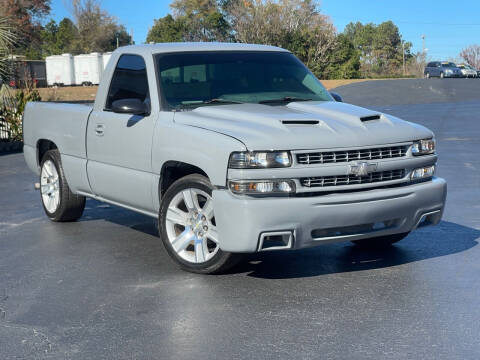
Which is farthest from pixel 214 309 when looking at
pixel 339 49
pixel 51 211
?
pixel 339 49

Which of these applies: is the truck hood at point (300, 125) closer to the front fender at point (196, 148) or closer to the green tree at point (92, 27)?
the front fender at point (196, 148)

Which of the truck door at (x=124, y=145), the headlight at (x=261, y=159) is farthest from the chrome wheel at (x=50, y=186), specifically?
the headlight at (x=261, y=159)

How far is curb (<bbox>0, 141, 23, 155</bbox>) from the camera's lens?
59.8ft

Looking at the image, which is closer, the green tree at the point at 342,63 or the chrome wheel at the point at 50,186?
the chrome wheel at the point at 50,186

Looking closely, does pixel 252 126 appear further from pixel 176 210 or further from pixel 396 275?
pixel 396 275

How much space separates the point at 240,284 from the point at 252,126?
1240 millimetres

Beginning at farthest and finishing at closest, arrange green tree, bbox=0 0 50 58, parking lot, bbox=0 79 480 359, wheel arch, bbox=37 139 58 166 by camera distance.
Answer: green tree, bbox=0 0 50 58 → wheel arch, bbox=37 139 58 166 → parking lot, bbox=0 79 480 359

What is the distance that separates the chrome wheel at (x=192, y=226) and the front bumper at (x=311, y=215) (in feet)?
1.16

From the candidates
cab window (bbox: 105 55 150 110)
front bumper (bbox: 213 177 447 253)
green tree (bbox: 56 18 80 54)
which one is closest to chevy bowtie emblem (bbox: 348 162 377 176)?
front bumper (bbox: 213 177 447 253)

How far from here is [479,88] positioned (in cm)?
4191

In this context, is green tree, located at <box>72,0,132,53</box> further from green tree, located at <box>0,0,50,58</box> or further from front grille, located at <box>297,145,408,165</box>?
front grille, located at <box>297,145,408,165</box>

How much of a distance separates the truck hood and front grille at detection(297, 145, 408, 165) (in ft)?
0.19

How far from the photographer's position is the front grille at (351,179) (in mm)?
5645

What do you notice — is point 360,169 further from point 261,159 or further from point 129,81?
point 129,81
